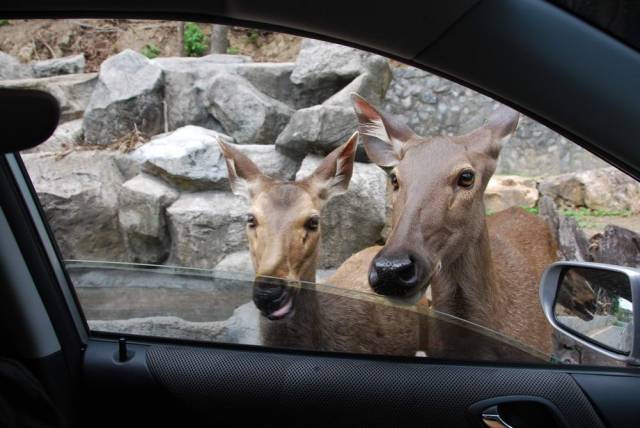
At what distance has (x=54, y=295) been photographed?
239 cm

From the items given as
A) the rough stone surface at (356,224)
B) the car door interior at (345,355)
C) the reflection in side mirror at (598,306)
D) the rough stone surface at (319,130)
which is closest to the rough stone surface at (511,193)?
the rough stone surface at (356,224)

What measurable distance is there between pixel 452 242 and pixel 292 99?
2.83 m

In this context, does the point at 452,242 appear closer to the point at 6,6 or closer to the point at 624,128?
the point at 624,128

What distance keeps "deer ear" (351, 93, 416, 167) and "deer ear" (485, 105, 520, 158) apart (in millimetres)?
409

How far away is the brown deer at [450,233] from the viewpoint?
9.78 feet

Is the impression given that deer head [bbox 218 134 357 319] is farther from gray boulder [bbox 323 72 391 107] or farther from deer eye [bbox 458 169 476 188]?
gray boulder [bbox 323 72 391 107]

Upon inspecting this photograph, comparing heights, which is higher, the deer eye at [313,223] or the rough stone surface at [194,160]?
the rough stone surface at [194,160]

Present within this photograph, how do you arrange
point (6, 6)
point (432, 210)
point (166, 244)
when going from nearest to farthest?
1. point (6, 6)
2. point (432, 210)
3. point (166, 244)

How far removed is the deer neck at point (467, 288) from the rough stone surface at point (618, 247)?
1.99ft

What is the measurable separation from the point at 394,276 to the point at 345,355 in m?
0.54

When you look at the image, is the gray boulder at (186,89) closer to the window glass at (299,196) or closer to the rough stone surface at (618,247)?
the window glass at (299,196)

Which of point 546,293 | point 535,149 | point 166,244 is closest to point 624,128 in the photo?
point 546,293

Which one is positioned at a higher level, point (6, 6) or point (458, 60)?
point (6, 6)

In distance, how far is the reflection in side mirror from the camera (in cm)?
177
